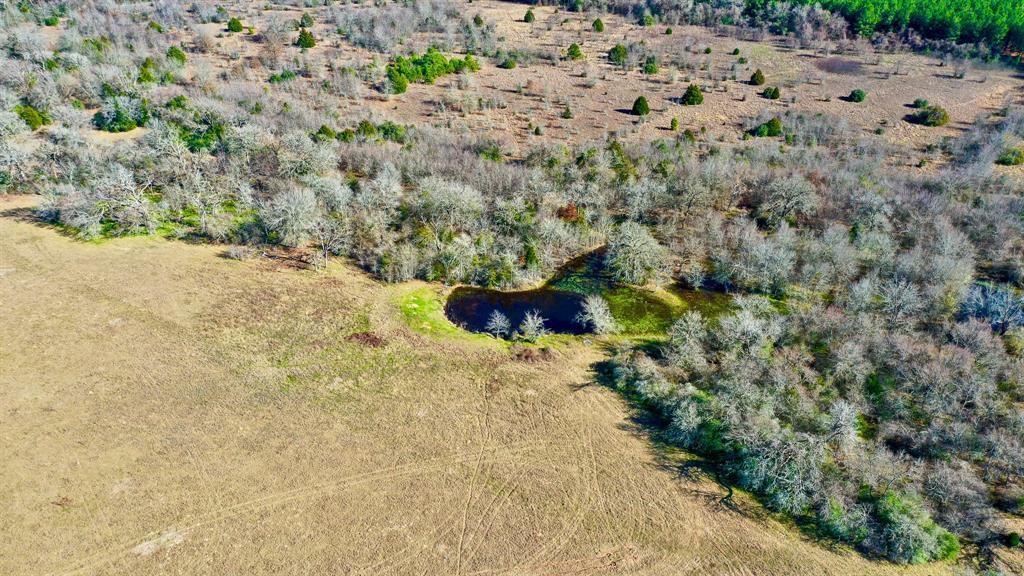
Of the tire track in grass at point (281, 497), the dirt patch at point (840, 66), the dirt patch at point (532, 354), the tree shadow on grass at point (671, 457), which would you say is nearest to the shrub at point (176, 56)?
the dirt patch at point (532, 354)

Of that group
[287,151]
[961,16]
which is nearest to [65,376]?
[287,151]

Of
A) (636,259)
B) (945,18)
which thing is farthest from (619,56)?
(945,18)

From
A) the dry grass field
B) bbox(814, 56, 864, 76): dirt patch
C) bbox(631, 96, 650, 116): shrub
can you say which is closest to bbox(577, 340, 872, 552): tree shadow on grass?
the dry grass field

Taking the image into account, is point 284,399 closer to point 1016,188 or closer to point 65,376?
point 65,376

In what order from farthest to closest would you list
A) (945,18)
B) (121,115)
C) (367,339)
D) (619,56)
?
1. (945,18)
2. (619,56)
3. (121,115)
4. (367,339)

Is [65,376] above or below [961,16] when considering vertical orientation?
below

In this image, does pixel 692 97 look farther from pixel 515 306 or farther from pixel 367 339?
pixel 367 339
